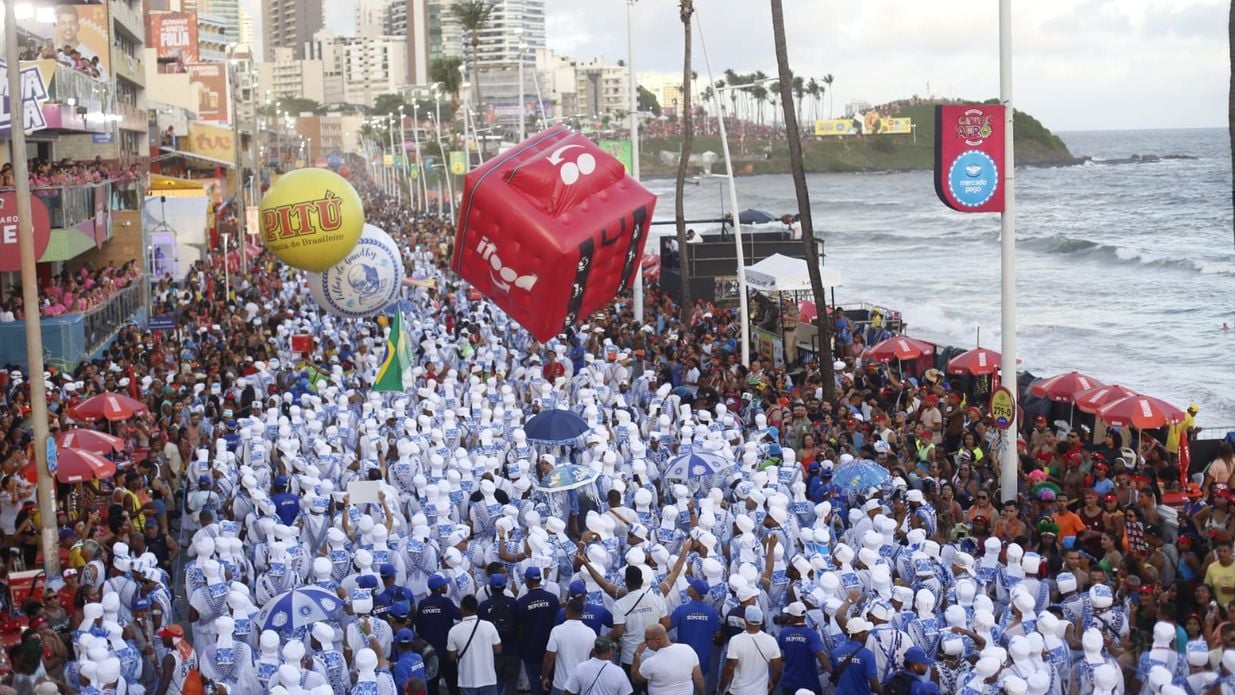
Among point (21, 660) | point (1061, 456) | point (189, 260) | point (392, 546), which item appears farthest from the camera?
point (189, 260)

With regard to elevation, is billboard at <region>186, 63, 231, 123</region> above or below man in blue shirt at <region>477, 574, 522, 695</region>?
above

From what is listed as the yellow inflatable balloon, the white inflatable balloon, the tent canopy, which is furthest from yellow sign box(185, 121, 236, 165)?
the yellow inflatable balloon

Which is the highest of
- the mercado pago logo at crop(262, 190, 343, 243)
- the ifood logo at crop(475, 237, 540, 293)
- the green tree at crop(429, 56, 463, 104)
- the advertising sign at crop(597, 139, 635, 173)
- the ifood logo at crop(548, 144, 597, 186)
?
the green tree at crop(429, 56, 463, 104)

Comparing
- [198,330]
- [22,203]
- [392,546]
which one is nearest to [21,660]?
[392,546]

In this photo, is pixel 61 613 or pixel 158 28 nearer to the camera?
pixel 61 613

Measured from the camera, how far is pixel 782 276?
26.6 metres

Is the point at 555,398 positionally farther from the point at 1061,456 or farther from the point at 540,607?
the point at 540,607

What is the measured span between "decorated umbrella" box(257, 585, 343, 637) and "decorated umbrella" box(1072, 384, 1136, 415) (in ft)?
33.4

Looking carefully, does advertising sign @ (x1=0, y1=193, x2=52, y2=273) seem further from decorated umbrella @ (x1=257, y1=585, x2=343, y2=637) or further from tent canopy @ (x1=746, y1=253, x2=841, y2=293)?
decorated umbrella @ (x1=257, y1=585, x2=343, y2=637)

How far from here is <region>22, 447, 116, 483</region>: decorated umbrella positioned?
14594 millimetres

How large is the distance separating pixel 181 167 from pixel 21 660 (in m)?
60.5

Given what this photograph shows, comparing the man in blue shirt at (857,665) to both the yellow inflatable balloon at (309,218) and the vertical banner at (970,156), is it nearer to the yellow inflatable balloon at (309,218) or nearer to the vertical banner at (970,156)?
the vertical banner at (970,156)

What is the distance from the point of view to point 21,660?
10227 mm

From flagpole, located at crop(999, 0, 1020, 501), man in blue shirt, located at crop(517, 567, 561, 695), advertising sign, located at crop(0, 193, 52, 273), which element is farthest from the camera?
advertising sign, located at crop(0, 193, 52, 273)
